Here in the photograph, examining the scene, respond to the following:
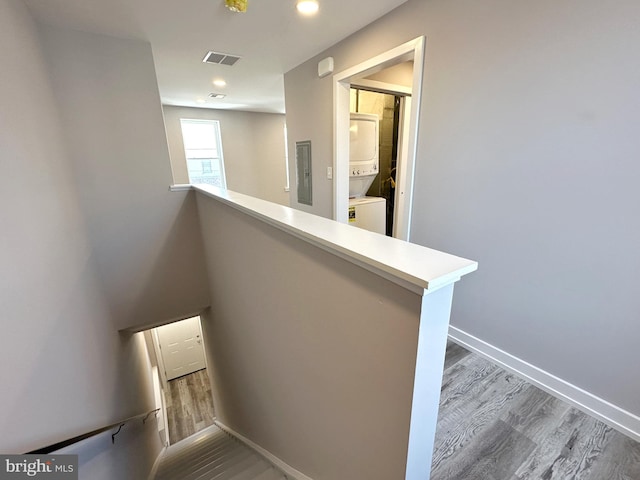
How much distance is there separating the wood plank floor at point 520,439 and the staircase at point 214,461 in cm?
108

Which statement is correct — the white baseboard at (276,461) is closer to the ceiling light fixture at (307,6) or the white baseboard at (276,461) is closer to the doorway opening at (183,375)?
the doorway opening at (183,375)

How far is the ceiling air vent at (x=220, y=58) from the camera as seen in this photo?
9.15 feet

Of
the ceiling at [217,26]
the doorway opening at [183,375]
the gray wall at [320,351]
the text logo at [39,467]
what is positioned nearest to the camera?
the gray wall at [320,351]

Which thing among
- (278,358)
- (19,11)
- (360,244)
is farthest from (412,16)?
(19,11)

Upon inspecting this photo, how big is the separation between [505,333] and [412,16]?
221 cm

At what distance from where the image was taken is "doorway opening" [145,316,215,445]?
15.8 ft

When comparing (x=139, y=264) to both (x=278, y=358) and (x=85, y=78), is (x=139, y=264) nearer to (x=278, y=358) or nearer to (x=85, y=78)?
(x=85, y=78)

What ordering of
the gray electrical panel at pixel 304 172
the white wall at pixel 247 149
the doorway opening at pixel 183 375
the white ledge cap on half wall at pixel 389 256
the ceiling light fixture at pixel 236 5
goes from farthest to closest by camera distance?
the white wall at pixel 247 149, the doorway opening at pixel 183 375, the gray electrical panel at pixel 304 172, the ceiling light fixture at pixel 236 5, the white ledge cap on half wall at pixel 389 256

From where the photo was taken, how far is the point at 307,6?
1966 mm

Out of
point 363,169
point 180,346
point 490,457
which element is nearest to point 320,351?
point 490,457

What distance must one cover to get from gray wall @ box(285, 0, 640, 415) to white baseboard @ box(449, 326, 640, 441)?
41mm

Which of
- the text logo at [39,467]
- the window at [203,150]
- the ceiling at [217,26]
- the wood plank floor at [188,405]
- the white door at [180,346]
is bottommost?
the wood plank floor at [188,405]

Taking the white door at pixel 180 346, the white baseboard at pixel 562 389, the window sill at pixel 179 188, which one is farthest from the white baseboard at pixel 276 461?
the white door at pixel 180 346

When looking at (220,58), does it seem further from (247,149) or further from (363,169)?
(247,149)
